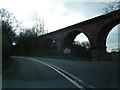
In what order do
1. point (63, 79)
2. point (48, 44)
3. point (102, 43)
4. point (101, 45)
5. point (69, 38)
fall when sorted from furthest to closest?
point (48, 44), point (69, 38), point (102, 43), point (101, 45), point (63, 79)

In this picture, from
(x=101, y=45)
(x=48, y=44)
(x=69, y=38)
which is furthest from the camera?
(x=48, y=44)

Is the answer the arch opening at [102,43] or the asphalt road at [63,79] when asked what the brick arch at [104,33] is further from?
the asphalt road at [63,79]

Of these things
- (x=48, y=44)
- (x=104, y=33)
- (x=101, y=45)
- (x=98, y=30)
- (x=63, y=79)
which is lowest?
(x=63, y=79)

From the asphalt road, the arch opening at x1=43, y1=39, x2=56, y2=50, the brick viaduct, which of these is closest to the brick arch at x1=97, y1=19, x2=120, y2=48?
the brick viaduct

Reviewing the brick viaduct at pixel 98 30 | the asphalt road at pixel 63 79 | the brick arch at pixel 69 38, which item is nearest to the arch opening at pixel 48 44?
the brick arch at pixel 69 38

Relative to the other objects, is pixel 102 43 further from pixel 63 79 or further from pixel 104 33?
pixel 63 79

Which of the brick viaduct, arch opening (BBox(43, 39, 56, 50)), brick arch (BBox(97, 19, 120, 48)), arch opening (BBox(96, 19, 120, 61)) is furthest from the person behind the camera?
arch opening (BBox(43, 39, 56, 50))

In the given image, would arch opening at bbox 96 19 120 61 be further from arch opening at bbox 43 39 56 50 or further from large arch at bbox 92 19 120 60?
arch opening at bbox 43 39 56 50

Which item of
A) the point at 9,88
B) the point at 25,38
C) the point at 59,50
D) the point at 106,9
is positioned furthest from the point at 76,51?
the point at 9,88

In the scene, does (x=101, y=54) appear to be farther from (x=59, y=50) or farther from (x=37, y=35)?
(x=37, y=35)

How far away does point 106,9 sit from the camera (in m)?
19.3

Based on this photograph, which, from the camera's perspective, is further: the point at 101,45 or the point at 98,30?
the point at 101,45

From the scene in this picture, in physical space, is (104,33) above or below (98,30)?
below

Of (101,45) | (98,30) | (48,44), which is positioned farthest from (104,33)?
(48,44)
